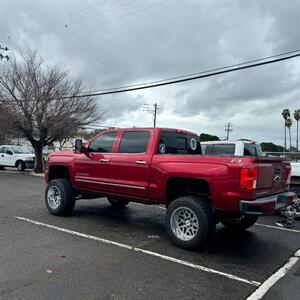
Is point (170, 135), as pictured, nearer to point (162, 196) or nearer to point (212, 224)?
point (162, 196)

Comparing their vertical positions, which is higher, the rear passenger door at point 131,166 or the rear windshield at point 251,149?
the rear windshield at point 251,149

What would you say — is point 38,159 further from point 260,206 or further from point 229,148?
point 260,206

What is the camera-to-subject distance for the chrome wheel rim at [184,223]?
19.4 ft

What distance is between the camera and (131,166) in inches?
268

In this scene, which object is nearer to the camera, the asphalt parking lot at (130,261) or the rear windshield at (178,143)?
the asphalt parking lot at (130,261)

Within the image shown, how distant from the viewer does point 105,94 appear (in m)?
21.2

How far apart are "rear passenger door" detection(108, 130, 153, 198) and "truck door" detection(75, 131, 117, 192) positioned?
218 mm

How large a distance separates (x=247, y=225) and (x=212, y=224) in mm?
1909

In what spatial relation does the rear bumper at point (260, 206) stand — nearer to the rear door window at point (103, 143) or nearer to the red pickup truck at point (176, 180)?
the red pickup truck at point (176, 180)

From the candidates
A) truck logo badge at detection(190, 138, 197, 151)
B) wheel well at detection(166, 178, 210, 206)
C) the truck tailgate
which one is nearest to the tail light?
the truck tailgate

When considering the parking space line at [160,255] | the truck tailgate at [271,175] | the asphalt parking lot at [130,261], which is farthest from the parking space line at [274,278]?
the truck tailgate at [271,175]

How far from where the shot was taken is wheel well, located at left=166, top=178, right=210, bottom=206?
6.14 metres

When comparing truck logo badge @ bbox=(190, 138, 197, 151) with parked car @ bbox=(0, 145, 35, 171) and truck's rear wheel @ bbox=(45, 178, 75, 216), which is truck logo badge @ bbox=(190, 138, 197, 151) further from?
parked car @ bbox=(0, 145, 35, 171)

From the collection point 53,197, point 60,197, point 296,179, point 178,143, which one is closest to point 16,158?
point 53,197
